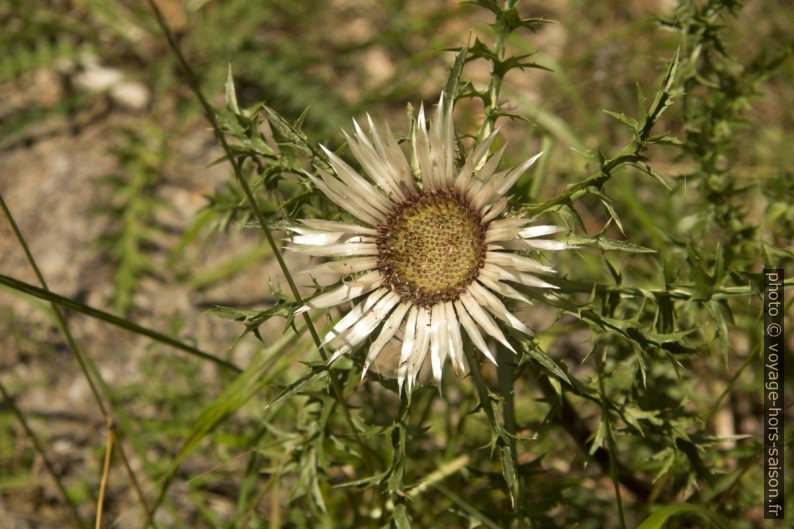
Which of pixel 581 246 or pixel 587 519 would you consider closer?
pixel 581 246

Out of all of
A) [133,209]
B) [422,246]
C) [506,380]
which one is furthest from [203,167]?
[506,380]

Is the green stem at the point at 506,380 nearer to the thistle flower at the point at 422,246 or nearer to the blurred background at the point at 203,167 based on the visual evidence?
the thistle flower at the point at 422,246

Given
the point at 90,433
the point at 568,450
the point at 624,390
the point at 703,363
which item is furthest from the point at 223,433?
the point at 703,363

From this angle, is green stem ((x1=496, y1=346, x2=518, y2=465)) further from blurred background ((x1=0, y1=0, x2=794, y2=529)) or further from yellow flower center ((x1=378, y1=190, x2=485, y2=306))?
blurred background ((x1=0, y1=0, x2=794, y2=529))

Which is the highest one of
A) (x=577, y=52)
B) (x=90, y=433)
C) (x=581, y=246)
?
(x=577, y=52)

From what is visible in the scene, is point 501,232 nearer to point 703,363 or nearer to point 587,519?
point 587,519
